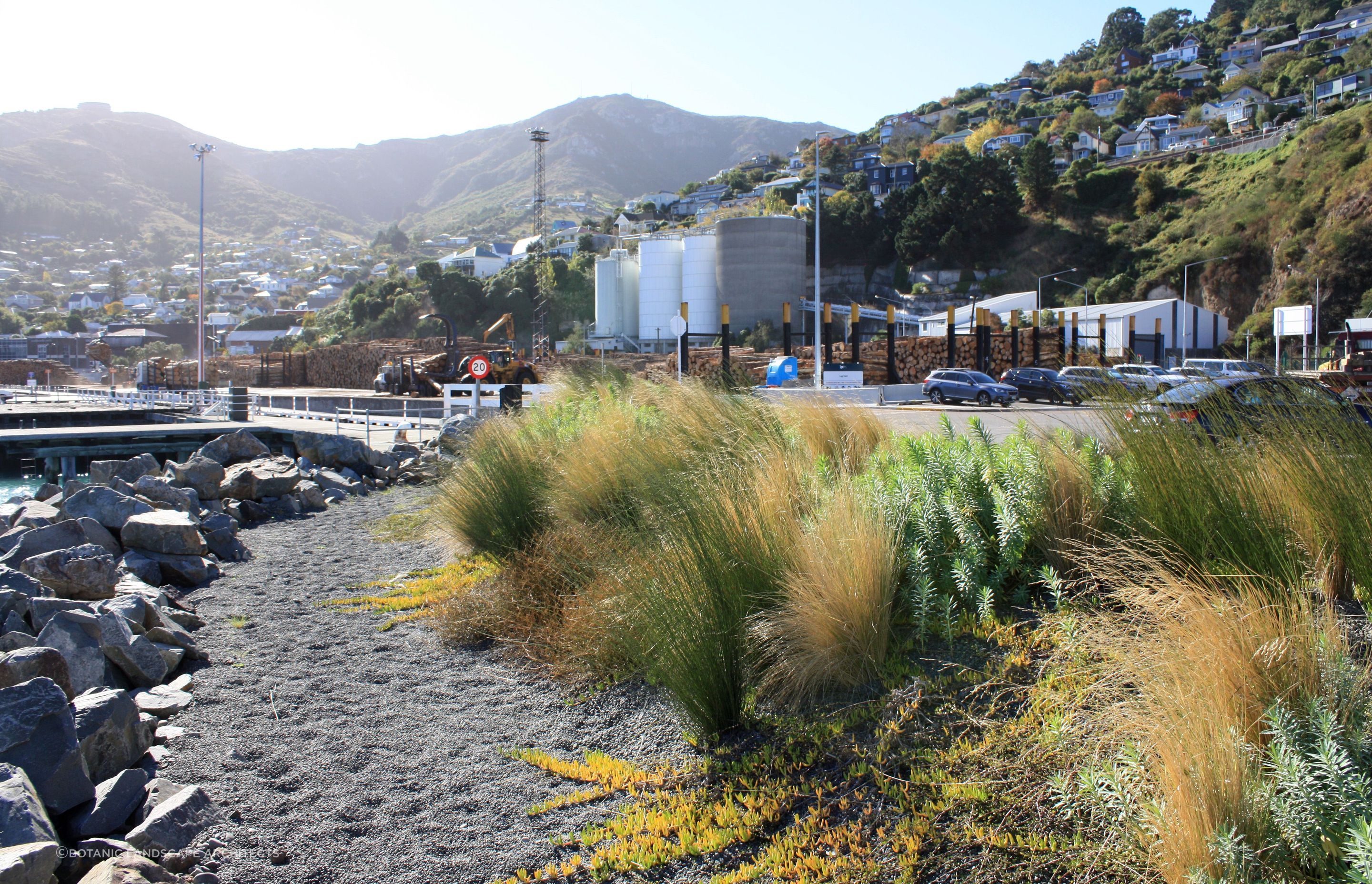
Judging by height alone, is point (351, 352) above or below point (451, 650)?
above

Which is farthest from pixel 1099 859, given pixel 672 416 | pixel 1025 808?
pixel 672 416

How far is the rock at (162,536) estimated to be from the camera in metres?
10.2

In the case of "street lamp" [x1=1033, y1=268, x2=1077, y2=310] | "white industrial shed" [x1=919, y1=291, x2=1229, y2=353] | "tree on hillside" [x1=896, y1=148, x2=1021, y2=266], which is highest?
"tree on hillside" [x1=896, y1=148, x2=1021, y2=266]

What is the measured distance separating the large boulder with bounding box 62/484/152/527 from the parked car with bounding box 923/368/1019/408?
22.6m

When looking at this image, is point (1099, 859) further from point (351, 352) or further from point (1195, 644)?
point (351, 352)

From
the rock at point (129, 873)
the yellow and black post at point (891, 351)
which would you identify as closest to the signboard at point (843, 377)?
the yellow and black post at point (891, 351)

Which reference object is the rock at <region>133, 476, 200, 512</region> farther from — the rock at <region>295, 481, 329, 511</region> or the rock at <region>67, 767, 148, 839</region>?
the rock at <region>67, 767, 148, 839</region>

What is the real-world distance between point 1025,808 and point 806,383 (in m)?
29.2

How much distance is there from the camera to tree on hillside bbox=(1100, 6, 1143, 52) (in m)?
163

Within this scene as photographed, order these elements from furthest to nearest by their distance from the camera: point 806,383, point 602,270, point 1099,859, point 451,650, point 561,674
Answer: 1. point 602,270
2. point 806,383
3. point 451,650
4. point 561,674
5. point 1099,859

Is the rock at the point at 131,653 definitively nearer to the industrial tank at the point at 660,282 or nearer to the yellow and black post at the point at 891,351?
the yellow and black post at the point at 891,351

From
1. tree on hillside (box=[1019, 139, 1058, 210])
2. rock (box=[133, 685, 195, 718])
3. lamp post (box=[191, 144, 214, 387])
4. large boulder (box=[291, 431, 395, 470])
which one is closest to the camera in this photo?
rock (box=[133, 685, 195, 718])

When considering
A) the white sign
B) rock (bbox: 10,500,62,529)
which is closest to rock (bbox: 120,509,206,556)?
rock (bbox: 10,500,62,529)

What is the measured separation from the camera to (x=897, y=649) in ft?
15.0
